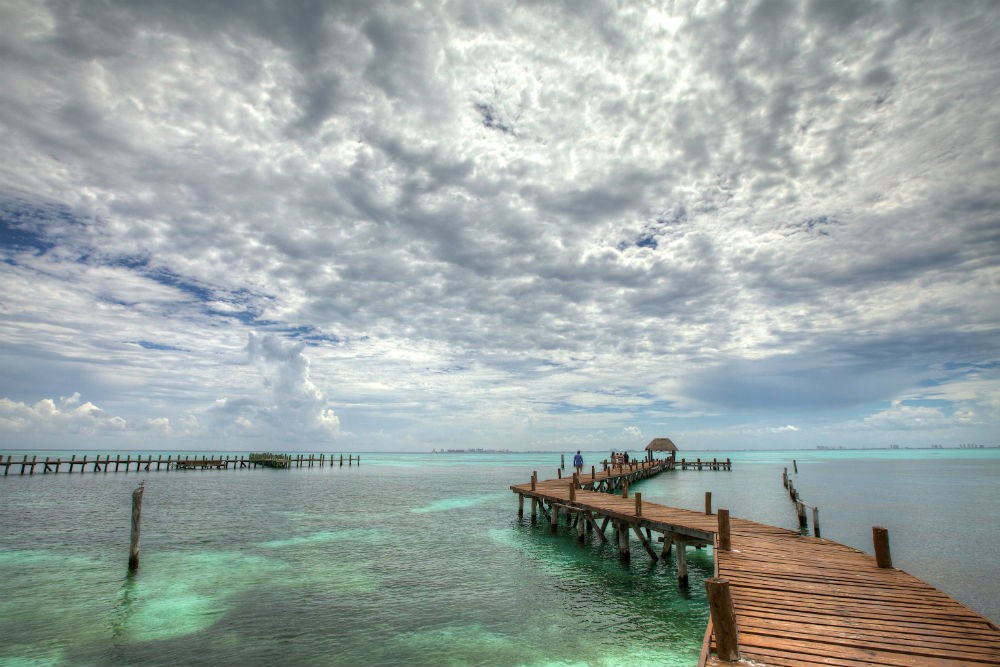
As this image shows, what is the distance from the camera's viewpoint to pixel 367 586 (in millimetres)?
16219

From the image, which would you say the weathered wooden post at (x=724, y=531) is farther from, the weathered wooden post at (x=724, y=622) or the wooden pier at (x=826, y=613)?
the weathered wooden post at (x=724, y=622)

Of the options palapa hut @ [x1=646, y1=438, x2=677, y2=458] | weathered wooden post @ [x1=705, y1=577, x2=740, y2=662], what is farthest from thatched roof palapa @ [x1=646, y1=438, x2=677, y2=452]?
weathered wooden post @ [x1=705, y1=577, x2=740, y2=662]

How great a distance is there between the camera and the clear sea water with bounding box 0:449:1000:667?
1148 cm

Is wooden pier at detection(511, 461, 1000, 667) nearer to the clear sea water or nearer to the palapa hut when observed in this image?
the clear sea water

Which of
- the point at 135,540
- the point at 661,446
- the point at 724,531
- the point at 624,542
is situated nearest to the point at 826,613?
the point at 724,531

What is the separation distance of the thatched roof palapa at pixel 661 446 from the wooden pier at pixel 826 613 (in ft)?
219

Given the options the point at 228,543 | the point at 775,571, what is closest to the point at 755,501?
the point at 775,571

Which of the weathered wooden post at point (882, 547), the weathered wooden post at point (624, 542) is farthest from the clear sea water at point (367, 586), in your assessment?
the weathered wooden post at point (882, 547)

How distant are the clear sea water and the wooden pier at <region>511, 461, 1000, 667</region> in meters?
2.39

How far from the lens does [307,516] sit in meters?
31.6

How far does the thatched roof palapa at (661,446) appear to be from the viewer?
78762 mm

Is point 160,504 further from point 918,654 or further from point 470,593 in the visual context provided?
point 918,654

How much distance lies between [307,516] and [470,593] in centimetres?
1963

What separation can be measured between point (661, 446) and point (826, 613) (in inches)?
2955
